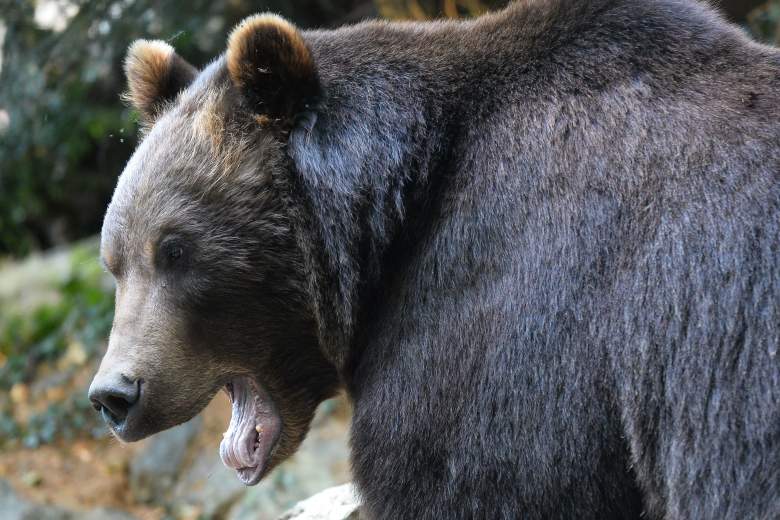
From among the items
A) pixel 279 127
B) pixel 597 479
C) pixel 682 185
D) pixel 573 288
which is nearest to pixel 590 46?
pixel 682 185

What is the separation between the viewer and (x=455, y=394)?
3.10 m

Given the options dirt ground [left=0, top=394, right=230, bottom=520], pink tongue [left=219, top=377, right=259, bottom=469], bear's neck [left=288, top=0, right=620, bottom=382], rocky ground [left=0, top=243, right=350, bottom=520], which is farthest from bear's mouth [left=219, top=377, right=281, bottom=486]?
dirt ground [left=0, top=394, right=230, bottom=520]

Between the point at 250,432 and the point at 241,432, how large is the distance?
0.12 ft

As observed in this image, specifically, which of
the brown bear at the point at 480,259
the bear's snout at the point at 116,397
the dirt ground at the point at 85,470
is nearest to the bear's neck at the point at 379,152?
the brown bear at the point at 480,259

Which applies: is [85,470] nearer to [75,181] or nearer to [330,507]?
[75,181]

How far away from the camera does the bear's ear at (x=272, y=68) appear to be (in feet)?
11.4

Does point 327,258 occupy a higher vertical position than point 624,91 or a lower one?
lower

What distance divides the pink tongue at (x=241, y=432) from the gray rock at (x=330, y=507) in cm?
51

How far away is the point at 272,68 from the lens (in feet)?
11.6

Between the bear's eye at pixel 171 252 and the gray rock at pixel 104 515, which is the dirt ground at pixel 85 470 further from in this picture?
the bear's eye at pixel 171 252

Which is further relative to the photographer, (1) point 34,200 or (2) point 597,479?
(1) point 34,200

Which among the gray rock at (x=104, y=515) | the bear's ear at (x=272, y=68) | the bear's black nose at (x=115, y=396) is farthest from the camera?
the gray rock at (x=104, y=515)

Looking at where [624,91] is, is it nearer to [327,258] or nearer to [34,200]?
[327,258]

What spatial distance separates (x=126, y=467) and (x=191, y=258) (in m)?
5.47
